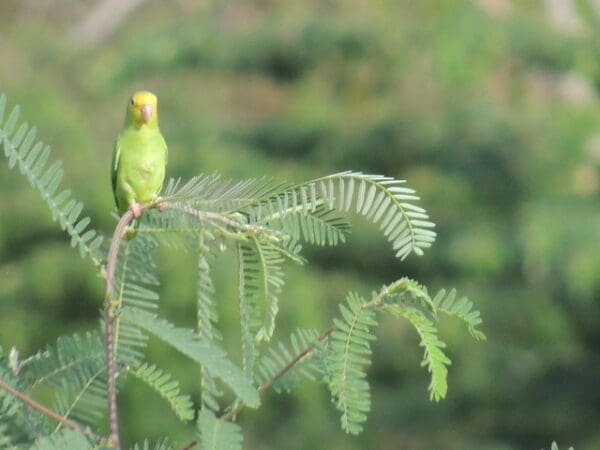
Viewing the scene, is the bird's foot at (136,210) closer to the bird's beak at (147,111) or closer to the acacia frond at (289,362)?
the acacia frond at (289,362)

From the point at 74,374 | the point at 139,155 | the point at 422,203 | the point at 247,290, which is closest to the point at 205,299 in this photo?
the point at 247,290

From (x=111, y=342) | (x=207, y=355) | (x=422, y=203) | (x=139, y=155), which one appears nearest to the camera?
(x=207, y=355)

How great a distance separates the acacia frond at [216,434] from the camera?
2.89ft

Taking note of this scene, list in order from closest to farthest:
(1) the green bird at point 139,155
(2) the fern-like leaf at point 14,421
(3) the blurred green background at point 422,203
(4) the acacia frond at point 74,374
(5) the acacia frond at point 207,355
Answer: (5) the acacia frond at point 207,355, (2) the fern-like leaf at point 14,421, (4) the acacia frond at point 74,374, (1) the green bird at point 139,155, (3) the blurred green background at point 422,203

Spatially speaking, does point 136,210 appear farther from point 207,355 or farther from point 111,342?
point 207,355

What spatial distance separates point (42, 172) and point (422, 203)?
16.6 ft

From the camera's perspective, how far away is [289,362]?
41.9 inches

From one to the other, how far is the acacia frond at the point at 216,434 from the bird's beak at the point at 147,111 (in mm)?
681

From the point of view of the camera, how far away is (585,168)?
5.54 m

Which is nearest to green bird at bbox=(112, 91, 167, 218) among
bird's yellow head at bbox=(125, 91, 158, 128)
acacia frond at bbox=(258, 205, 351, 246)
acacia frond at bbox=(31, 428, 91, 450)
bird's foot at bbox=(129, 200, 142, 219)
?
A: bird's yellow head at bbox=(125, 91, 158, 128)

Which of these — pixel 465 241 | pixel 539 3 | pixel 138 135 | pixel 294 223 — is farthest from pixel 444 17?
pixel 539 3

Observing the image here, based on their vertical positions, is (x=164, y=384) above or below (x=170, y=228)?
below

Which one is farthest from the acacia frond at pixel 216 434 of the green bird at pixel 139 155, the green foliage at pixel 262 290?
the green bird at pixel 139 155

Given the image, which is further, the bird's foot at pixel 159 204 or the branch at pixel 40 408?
the bird's foot at pixel 159 204
